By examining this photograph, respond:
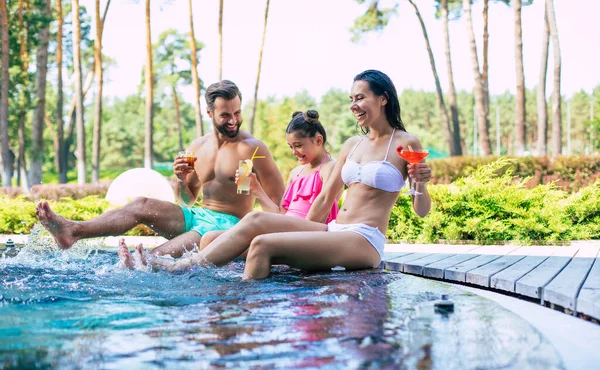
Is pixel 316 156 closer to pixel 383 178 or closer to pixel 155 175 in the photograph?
pixel 383 178

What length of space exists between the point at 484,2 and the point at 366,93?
2496cm

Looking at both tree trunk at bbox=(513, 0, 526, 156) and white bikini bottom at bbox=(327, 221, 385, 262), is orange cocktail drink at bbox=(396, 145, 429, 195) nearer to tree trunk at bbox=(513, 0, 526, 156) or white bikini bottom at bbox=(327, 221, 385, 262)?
white bikini bottom at bbox=(327, 221, 385, 262)

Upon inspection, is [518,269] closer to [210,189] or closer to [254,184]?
[254,184]

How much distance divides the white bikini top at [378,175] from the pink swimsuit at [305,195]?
37.5 inches

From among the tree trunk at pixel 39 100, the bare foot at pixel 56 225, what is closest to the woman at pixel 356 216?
the bare foot at pixel 56 225

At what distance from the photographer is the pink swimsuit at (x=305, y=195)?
19.2 feet

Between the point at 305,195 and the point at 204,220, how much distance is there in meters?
0.87

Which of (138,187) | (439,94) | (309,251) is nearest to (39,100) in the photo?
(138,187)

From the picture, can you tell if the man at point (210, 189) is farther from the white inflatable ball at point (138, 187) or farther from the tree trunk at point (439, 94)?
the tree trunk at point (439, 94)

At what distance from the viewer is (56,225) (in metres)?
5.01

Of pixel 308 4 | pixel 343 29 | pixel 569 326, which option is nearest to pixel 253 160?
pixel 569 326

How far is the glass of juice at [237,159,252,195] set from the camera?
5.44 metres

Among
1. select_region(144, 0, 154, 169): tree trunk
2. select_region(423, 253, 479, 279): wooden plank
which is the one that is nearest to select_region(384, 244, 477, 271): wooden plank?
select_region(423, 253, 479, 279): wooden plank

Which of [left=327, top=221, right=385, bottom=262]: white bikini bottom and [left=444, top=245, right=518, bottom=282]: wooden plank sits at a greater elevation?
[left=327, top=221, right=385, bottom=262]: white bikini bottom
